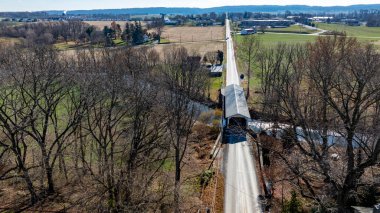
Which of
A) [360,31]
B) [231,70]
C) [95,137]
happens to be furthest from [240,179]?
[360,31]

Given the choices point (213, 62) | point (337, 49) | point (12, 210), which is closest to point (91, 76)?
point (12, 210)

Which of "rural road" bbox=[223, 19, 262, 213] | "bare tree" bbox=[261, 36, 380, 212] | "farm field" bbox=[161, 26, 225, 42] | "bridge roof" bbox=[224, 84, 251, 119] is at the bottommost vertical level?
"rural road" bbox=[223, 19, 262, 213]

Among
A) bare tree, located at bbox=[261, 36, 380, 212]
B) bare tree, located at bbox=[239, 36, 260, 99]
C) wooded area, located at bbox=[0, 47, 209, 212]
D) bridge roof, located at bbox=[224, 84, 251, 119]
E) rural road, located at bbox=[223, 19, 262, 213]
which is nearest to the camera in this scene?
bare tree, located at bbox=[261, 36, 380, 212]

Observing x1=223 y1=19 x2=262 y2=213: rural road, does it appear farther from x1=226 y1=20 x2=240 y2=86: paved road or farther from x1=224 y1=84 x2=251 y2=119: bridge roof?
x1=226 y1=20 x2=240 y2=86: paved road

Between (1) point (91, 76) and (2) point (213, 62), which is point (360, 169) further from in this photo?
(2) point (213, 62)

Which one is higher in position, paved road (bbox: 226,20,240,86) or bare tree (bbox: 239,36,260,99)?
bare tree (bbox: 239,36,260,99)

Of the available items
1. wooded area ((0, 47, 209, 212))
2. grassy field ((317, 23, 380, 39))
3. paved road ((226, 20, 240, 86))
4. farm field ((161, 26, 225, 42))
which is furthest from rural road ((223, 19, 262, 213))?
grassy field ((317, 23, 380, 39))

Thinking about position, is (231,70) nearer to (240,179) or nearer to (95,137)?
(240,179)
